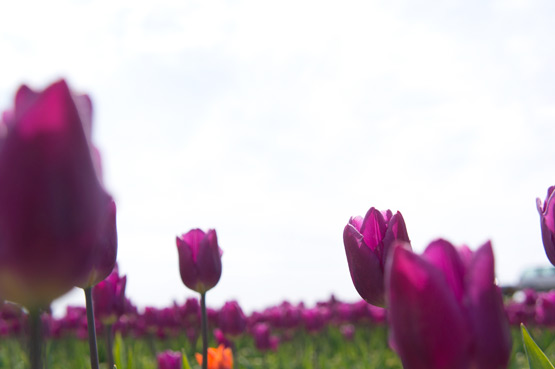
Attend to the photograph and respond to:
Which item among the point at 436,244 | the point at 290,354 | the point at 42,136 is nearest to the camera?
the point at 42,136

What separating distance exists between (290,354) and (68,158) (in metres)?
8.21

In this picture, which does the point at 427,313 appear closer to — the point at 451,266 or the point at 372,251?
the point at 451,266

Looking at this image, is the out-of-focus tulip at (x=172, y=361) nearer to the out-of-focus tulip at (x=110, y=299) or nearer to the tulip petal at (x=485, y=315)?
the out-of-focus tulip at (x=110, y=299)

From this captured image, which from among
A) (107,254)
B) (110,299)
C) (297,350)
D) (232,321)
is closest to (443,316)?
(107,254)

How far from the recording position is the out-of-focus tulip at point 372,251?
1490 mm

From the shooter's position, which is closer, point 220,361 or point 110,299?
point 110,299

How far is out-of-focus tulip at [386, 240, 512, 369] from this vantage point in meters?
0.83

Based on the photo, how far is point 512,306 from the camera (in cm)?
947

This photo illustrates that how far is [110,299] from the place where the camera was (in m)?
2.66

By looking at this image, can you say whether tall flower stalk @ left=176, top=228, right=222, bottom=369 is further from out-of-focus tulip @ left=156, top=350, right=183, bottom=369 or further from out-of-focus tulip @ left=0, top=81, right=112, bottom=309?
out-of-focus tulip @ left=0, top=81, right=112, bottom=309

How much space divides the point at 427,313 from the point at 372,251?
723mm

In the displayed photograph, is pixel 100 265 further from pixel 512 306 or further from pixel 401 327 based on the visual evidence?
pixel 512 306

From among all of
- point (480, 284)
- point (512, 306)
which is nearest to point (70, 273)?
point (480, 284)

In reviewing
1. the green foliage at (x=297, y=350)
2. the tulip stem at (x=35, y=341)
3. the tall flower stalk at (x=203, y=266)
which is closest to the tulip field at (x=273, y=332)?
the green foliage at (x=297, y=350)
